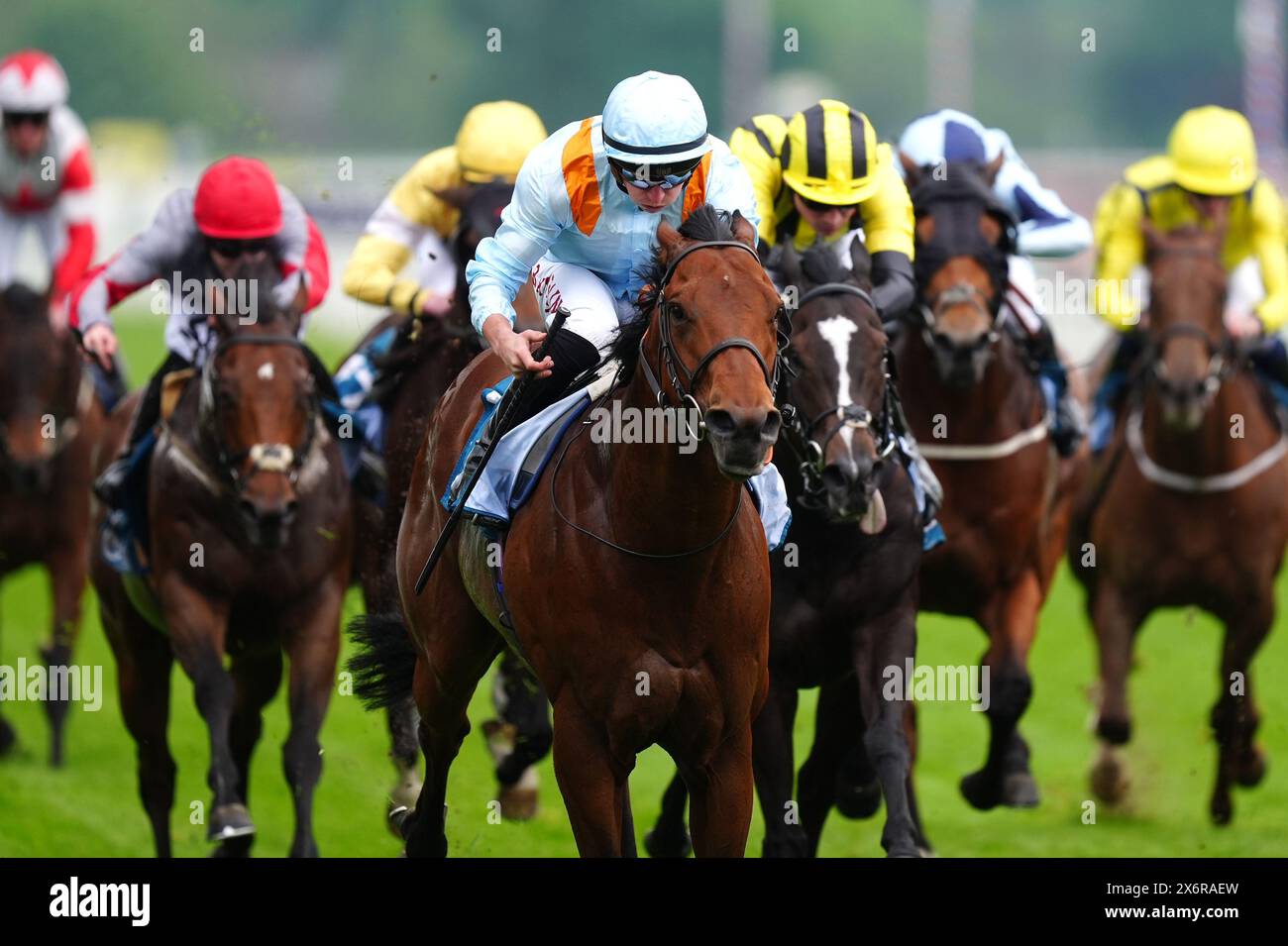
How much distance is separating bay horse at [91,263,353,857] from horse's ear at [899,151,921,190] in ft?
6.80

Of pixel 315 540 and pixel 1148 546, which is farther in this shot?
pixel 1148 546

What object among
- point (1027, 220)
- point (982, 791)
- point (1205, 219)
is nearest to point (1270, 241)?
point (1205, 219)

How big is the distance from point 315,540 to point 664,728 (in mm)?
2658

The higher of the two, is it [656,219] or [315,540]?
[656,219]

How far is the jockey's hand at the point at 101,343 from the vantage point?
7574 mm

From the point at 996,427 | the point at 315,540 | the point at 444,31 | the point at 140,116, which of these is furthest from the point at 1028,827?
the point at 140,116

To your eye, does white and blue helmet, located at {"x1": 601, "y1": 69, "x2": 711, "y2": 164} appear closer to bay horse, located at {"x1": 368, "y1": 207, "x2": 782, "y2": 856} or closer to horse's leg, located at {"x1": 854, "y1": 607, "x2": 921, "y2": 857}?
bay horse, located at {"x1": 368, "y1": 207, "x2": 782, "y2": 856}

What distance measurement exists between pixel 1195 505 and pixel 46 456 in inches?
192

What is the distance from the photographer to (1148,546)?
8539mm

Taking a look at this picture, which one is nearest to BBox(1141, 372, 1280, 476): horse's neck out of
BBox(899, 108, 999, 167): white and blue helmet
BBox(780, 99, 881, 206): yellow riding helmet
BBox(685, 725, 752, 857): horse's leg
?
BBox(899, 108, 999, 167): white and blue helmet

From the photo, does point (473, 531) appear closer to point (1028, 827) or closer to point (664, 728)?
point (664, 728)

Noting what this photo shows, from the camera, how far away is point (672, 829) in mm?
7020
